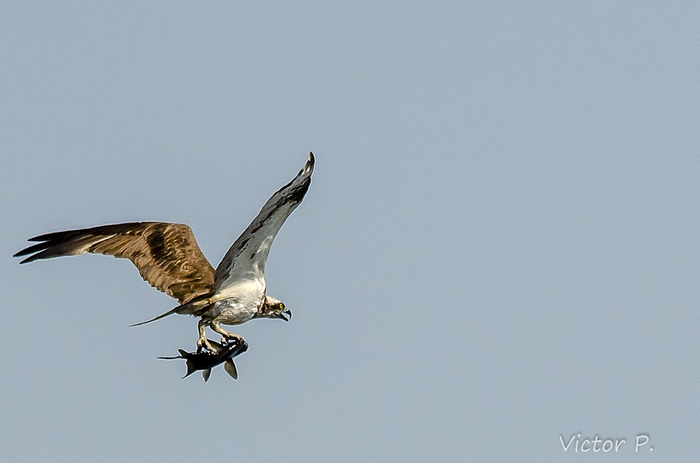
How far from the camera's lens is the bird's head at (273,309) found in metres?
14.8

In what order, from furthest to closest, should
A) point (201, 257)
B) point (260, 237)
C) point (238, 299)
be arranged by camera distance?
1. point (201, 257)
2. point (238, 299)
3. point (260, 237)

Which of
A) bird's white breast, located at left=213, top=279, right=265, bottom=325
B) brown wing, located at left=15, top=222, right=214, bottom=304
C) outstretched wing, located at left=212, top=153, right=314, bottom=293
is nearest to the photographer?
outstretched wing, located at left=212, top=153, right=314, bottom=293

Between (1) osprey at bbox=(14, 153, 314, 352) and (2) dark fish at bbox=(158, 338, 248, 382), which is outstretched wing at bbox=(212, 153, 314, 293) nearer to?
(1) osprey at bbox=(14, 153, 314, 352)

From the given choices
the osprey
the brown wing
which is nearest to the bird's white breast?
the osprey

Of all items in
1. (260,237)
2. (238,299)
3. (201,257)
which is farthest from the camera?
(201,257)

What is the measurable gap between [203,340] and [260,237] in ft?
5.61

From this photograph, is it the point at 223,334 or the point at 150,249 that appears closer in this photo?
the point at 223,334

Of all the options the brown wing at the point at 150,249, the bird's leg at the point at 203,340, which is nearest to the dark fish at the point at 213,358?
the bird's leg at the point at 203,340

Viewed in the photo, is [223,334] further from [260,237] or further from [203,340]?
[260,237]

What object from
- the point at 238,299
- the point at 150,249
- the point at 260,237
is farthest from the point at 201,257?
the point at 260,237

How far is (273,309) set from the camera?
1501 centimetres

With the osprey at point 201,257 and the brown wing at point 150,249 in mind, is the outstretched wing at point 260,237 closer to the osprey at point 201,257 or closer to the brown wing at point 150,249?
the osprey at point 201,257

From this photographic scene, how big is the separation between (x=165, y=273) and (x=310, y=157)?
352 centimetres

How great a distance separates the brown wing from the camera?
1486cm
